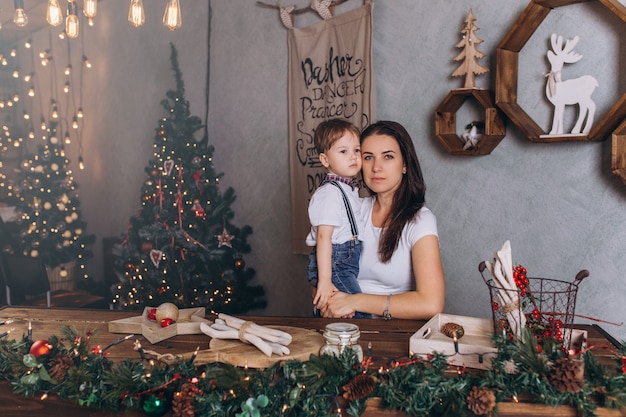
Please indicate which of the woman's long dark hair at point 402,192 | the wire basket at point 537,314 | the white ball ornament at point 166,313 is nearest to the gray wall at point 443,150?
the woman's long dark hair at point 402,192

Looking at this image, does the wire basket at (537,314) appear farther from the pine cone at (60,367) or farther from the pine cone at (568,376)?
the pine cone at (60,367)

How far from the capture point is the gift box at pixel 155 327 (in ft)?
5.33

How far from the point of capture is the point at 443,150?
10.6ft

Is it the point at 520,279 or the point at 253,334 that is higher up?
the point at 520,279

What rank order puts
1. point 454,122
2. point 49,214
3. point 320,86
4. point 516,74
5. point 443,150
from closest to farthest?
1. point 516,74
2. point 454,122
3. point 443,150
4. point 320,86
5. point 49,214

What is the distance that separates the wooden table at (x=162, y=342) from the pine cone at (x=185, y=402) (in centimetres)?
12

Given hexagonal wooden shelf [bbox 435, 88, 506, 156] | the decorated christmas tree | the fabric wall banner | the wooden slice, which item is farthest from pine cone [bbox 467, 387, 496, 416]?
the decorated christmas tree

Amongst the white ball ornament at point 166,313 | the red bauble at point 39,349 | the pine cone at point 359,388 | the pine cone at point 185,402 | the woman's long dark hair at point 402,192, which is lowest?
the pine cone at point 185,402

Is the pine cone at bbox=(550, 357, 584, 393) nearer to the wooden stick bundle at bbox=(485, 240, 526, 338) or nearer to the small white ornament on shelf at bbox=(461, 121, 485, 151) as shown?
the wooden stick bundle at bbox=(485, 240, 526, 338)

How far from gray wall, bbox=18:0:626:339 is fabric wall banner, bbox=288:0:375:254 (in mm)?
108

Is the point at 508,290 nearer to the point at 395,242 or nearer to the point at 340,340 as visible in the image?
the point at 340,340

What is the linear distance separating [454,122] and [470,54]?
0.38m

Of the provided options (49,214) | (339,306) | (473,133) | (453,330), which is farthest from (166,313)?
(49,214)

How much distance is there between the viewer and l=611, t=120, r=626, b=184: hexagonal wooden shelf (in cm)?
237
